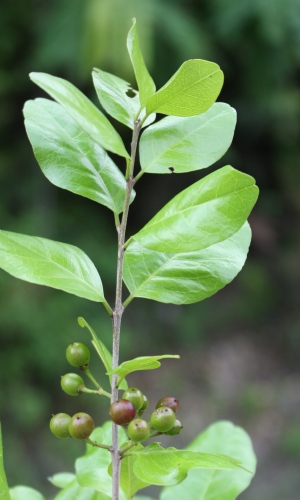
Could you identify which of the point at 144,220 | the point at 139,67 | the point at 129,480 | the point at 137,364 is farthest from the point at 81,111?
the point at 144,220

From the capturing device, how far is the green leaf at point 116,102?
0.50 m

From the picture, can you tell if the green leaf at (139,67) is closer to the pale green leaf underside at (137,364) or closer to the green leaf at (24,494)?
the pale green leaf underside at (137,364)

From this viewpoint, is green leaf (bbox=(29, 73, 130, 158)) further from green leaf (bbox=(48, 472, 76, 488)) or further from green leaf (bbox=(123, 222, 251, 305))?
green leaf (bbox=(48, 472, 76, 488))

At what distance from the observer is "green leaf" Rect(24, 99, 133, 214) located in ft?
1.62

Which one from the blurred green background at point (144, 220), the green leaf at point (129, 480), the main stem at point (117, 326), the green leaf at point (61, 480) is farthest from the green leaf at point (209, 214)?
the blurred green background at point (144, 220)

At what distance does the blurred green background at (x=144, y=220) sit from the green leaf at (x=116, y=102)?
9.29 feet

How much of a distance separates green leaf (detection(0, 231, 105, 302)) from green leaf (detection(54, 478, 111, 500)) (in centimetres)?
19

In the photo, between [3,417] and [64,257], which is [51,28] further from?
[64,257]

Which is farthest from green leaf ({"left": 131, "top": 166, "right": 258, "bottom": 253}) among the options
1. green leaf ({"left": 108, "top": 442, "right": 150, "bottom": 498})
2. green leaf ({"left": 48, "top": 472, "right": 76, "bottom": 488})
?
green leaf ({"left": 48, "top": 472, "right": 76, "bottom": 488})

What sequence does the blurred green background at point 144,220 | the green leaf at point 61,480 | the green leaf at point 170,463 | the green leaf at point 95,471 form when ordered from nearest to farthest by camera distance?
the green leaf at point 170,463 < the green leaf at point 95,471 < the green leaf at point 61,480 < the blurred green background at point 144,220

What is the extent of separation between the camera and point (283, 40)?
13.4 ft

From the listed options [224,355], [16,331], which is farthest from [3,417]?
[224,355]

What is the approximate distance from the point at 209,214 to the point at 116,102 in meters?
0.14

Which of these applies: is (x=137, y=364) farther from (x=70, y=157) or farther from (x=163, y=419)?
(x=70, y=157)
